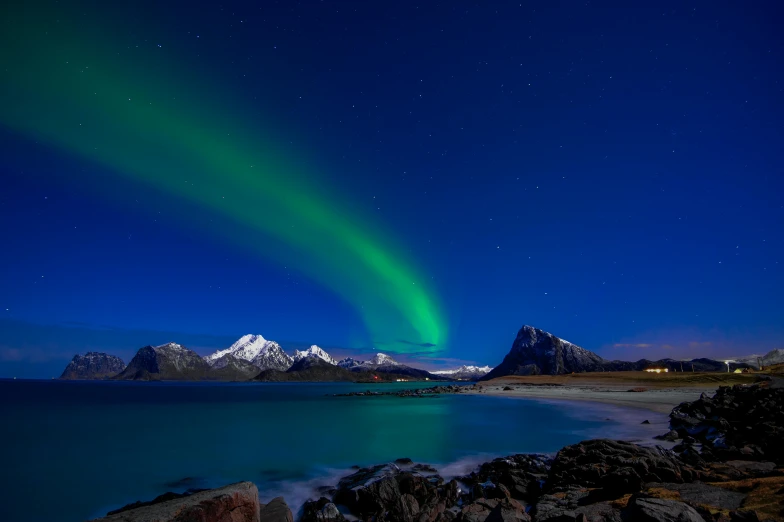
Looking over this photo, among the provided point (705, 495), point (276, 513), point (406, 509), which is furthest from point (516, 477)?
point (276, 513)

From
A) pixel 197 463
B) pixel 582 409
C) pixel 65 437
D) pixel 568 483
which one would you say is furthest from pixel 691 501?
pixel 65 437

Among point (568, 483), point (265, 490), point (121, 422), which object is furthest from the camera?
point (121, 422)

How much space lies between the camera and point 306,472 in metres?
19.3

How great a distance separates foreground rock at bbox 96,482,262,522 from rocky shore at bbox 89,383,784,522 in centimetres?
2

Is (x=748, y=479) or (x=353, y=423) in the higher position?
(x=748, y=479)

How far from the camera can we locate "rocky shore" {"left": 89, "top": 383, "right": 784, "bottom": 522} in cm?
645

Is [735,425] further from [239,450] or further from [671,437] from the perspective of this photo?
[239,450]

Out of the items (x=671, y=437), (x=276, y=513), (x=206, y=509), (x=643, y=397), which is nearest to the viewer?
(x=206, y=509)

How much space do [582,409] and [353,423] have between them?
24.6m

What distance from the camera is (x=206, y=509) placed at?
6270 millimetres

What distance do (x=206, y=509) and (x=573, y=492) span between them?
9.02 m

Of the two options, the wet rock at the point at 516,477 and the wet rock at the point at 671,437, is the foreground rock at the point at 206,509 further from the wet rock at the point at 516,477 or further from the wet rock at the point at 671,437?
the wet rock at the point at 671,437

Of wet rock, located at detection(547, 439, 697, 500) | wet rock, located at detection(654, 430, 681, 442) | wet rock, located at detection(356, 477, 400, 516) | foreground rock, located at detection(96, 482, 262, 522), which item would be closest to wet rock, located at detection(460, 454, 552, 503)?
wet rock, located at detection(547, 439, 697, 500)

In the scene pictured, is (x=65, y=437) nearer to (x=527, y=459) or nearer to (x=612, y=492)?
(x=527, y=459)
